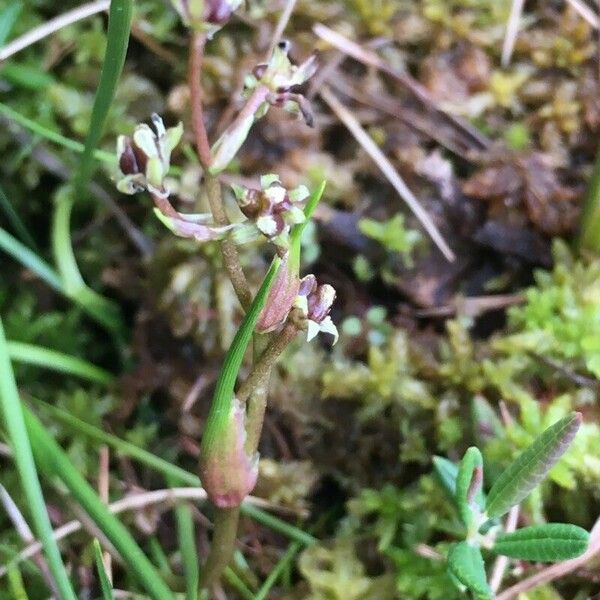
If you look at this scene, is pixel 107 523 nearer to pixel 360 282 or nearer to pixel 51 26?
pixel 360 282

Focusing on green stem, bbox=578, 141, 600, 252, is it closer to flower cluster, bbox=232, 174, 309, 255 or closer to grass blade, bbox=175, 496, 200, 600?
flower cluster, bbox=232, 174, 309, 255

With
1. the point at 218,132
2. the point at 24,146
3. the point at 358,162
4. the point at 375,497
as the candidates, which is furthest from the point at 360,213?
the point at 24,146

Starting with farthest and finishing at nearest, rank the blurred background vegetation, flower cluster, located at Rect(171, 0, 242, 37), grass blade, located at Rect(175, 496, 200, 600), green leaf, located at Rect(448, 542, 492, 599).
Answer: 1. the blurred background vegetation
2. grass blade, located at Rect(175, 496, 200, 600)
3. green leaf, located at Rect(448, 542, 492, 599)
4. flower cluster, located at Rect(171, 0, 242, 37)

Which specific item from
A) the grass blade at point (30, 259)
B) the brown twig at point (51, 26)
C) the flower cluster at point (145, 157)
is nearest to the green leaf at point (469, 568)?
the flower cluster at point (145, 157)

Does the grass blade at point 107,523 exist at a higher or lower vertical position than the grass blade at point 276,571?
higher

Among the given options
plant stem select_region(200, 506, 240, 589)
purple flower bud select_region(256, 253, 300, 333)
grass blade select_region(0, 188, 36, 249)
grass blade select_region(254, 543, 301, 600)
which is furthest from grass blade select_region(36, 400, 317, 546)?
purple flower bud select_region(256, 253, 300, 333)

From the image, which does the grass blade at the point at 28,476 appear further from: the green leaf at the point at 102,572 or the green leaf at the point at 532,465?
the green leaf at the point at 532,465

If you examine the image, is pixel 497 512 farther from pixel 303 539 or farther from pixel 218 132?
pixel 218 132
